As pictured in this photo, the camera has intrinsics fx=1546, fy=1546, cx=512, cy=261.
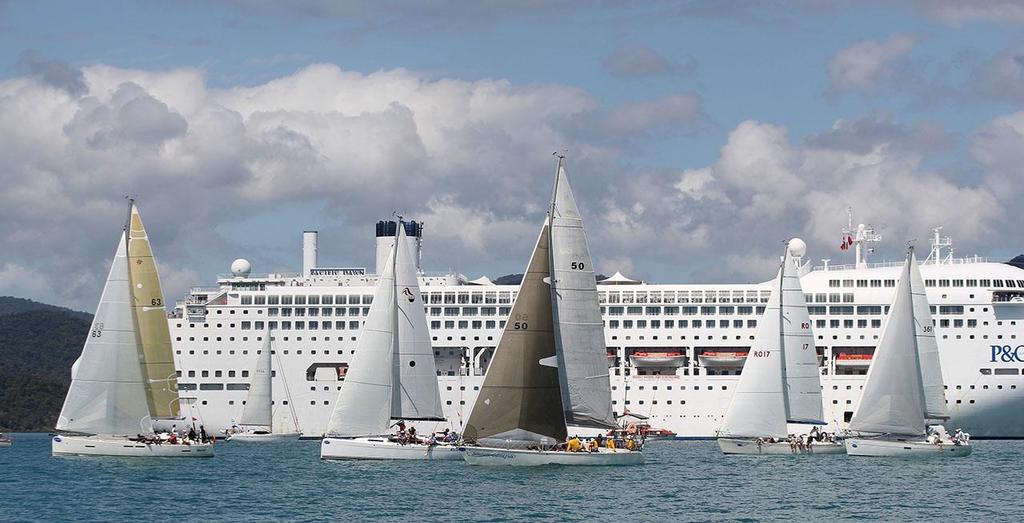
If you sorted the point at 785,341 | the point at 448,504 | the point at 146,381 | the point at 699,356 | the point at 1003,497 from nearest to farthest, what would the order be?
the point at 448,504, the point at 1003,497, the point at 146,381, the point at 785,341, the point at 699,356

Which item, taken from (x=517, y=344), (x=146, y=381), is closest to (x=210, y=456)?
(x=146, y=381)

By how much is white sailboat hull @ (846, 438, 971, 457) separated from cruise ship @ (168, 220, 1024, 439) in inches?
749

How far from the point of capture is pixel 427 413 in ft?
200

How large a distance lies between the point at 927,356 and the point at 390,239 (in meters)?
40.4

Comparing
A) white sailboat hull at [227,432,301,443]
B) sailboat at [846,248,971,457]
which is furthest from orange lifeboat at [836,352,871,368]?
white sailboat hull at [227,432,301,443]

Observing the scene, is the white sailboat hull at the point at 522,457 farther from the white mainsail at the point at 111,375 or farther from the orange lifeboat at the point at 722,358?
the orange lifeboat at the point at 722,358

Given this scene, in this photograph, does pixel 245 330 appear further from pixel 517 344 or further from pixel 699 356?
pixel 517 344

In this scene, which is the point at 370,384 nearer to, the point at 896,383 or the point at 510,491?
the point at 510,491

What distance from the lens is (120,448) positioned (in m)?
59.2

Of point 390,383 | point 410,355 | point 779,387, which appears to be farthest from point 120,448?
point 779,387

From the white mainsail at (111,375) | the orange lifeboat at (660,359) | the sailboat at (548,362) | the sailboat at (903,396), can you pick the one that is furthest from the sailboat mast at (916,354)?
the white mainsail at (111,375)

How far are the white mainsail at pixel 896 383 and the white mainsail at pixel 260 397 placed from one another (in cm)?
3647

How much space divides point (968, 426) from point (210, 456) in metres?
42.4

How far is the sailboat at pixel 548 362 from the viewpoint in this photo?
51.5m
